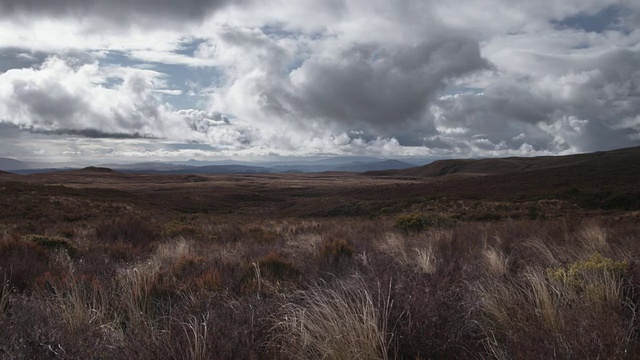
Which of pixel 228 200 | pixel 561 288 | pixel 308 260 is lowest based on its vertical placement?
pixel 228 200

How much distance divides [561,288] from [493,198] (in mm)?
35322

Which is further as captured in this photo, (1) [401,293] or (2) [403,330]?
(1) [401,293]

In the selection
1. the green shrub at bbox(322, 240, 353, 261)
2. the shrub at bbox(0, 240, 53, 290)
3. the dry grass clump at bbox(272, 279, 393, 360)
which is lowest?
the green shrub at bbox(322, 240, 353, 261)

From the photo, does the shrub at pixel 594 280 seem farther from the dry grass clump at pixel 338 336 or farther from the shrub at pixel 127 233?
the shrub at pixel 127 233

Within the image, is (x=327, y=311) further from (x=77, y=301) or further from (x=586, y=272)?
(x=586, y=272)

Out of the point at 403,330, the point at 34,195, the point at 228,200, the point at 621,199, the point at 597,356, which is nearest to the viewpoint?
the point at 597,356

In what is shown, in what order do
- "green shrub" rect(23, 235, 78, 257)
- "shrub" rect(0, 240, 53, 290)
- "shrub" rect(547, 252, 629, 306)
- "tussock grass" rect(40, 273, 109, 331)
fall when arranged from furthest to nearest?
1. "green shrub" rect(23, 235, 78, 257)
2. "shrub" rect(0, 240, 53, 290)
3. "shrub" rect(547, 252, 629, 306)
4. "tussock grass" rect(40, 273, 109, 331)

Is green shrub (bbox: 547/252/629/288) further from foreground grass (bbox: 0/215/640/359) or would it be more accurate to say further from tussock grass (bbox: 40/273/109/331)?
tussock grass (bbox: 40/273/109/331)

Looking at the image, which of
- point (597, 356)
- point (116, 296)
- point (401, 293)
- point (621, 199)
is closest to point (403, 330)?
point (401, 293)

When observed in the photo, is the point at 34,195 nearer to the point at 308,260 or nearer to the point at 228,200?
the point at 228,200

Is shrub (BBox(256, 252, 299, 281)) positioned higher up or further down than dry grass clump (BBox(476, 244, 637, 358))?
further down

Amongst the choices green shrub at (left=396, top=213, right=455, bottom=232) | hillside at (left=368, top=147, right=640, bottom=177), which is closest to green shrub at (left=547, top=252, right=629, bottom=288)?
green shrub at (left=396, top=213, right=455, bottom=232)

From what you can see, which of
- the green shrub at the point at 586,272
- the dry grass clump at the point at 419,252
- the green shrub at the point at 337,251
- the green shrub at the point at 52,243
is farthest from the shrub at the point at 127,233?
the green shrub at the point at 586,272

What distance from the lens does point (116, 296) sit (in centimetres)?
489
